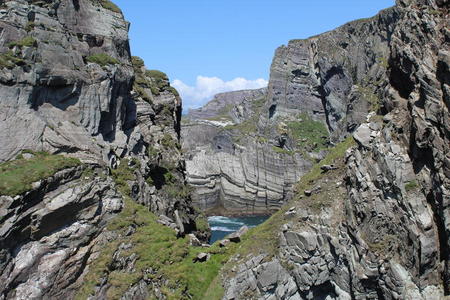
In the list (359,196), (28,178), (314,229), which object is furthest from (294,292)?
(28,178)

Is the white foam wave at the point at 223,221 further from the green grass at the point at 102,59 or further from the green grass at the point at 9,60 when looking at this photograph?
the green grass at the point at 9,60

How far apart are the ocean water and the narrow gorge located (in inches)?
1554

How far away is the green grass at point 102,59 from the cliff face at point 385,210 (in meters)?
17.9

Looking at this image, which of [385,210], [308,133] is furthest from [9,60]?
[308,133]

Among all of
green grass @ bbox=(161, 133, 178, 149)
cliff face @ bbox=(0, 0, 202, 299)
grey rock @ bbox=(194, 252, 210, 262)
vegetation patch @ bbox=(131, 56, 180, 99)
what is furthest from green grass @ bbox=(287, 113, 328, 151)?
grey rock @ bbox=(194, 252, 210, 262)

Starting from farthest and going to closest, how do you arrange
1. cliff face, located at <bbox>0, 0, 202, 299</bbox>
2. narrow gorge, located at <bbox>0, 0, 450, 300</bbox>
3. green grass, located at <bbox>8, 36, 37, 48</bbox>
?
green grass, located at <bbox>8, 36, 37, 48</bbox>
cliff face, located at <bbox>0, 0, 202, 299</bbox>
narrow gorge, located at <bbox>0, 0, 450, 300</bbox>

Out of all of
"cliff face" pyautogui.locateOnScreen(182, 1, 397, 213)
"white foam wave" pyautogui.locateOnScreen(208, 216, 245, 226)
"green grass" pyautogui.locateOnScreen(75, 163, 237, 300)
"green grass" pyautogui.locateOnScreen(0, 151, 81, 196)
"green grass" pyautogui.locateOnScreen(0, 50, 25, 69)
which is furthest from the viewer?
"cliff face" pyautogui.locateOnScreen(182, 1, 397, 213)

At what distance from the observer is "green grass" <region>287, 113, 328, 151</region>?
107m

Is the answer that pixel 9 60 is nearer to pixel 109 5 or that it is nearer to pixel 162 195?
pixel 109 5

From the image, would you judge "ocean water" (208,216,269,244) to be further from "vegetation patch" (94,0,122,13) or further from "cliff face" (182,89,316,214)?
"vegetation patch" (94,0,122,13)

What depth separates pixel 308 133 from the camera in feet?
365

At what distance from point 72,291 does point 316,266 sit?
13.3 m

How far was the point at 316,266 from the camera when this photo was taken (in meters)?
24.7

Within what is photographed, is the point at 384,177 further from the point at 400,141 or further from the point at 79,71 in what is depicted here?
the point at 79,71
